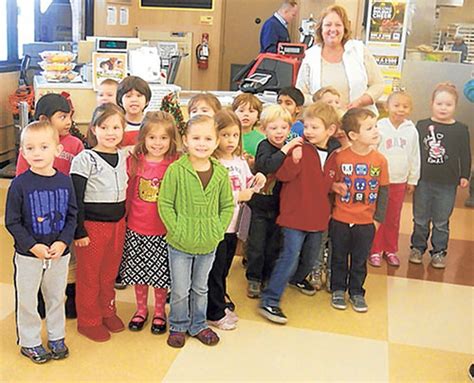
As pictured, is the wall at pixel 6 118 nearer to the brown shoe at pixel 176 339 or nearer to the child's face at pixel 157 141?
the child's face at pixel 157 141

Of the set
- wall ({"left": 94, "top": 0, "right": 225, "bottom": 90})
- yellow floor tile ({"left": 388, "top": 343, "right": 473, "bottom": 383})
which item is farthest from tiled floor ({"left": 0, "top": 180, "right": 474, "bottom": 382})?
wall ({"left": 94, "top": 0, "right": 225, "bottom": 90})

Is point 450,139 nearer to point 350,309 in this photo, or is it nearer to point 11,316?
point 350,309

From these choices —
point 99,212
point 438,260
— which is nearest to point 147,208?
point 99,212

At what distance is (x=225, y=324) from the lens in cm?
285

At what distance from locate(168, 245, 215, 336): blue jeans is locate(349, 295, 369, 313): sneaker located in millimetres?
885

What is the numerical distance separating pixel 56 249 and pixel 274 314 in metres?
1.16

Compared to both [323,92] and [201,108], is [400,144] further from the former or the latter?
[201,108]

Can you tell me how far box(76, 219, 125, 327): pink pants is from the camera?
2.60 metres

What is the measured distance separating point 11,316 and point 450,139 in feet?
9.15

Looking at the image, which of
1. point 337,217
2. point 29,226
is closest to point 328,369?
point 337,217

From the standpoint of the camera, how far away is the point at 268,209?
3.09 metres

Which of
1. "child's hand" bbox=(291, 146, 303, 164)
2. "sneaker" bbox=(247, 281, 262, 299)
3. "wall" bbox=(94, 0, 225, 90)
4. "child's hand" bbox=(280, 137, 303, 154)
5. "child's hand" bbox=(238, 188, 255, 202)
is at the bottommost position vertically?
"sneaker" bbox=(247, 281, 262, 299)

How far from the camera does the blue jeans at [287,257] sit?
296 cm

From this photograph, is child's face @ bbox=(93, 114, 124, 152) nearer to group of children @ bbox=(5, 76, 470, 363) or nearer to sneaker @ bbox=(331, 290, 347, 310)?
group of children @ bbox=(5, 76, 470, 363)
